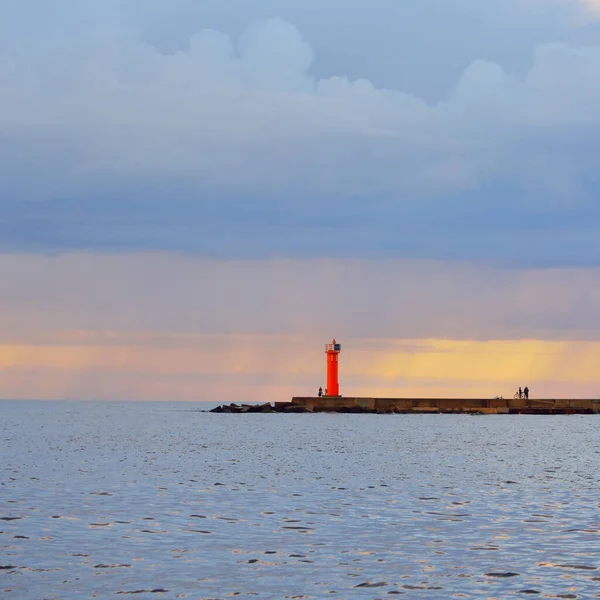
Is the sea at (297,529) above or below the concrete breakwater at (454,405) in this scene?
below

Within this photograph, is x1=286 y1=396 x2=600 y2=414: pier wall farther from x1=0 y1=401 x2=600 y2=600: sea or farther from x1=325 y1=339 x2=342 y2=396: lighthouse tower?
x1=0 y1=401 x2=600 y2=600: sea

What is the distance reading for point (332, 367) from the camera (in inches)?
4756

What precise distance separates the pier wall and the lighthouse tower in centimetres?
96

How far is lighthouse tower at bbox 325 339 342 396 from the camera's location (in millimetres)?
118562

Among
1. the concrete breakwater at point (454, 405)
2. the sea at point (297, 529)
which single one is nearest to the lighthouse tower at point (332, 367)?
the concrete breakwater at point (454, 405)

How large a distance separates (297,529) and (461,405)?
105855 millimetres

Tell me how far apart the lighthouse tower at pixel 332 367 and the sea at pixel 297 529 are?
6829 cm

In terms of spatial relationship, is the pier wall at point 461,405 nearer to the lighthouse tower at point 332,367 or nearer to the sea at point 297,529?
the lighthouse tower at point 332,367

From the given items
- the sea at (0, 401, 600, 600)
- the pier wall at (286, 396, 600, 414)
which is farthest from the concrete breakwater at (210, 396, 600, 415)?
the sea at (0, 401, 600, 600)

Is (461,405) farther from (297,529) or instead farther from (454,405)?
(297,529)

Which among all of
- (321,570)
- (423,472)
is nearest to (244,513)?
(321,570)

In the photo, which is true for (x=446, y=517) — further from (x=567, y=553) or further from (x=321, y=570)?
(x=321, y=570)

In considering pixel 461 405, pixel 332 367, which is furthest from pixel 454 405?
pixel 332 367

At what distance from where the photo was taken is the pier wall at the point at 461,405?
12156 centimetres
